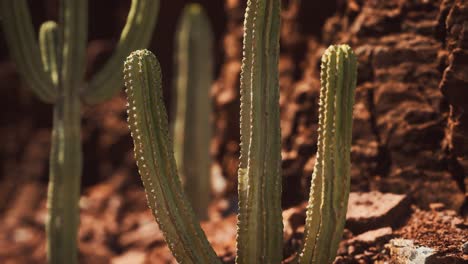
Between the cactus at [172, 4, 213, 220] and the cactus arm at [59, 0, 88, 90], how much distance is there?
180cm

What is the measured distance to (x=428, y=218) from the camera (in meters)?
4.15

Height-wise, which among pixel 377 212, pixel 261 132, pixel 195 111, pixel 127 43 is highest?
pixel 127 43

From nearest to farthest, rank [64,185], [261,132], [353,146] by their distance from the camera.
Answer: [261,132] < [353,146] < [64,185]

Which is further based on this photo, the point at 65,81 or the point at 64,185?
the point at 65,81

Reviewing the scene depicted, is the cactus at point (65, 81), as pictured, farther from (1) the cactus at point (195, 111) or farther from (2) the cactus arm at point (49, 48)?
(1) the cactus at point (195, 111)

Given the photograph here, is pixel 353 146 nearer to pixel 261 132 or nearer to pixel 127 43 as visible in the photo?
pixel 261 132

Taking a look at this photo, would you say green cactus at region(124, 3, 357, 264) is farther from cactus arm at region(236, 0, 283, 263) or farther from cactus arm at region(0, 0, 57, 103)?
cactus arm at region(0, 0, 57, 103)

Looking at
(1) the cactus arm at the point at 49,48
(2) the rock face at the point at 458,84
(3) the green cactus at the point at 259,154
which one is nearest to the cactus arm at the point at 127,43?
(1) the cactus arm at the point at 49,48

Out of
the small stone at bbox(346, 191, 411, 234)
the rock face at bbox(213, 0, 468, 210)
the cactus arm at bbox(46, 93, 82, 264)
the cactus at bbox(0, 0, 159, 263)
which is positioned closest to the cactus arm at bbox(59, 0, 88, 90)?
the cactus at bbox(0, 0, 159, 263)

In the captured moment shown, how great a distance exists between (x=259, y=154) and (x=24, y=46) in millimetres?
2232

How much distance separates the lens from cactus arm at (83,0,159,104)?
4996 mm

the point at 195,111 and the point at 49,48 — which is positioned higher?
the point at 49,48

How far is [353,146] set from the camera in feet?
15.9

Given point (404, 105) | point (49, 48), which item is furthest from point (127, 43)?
point (404, 105)
